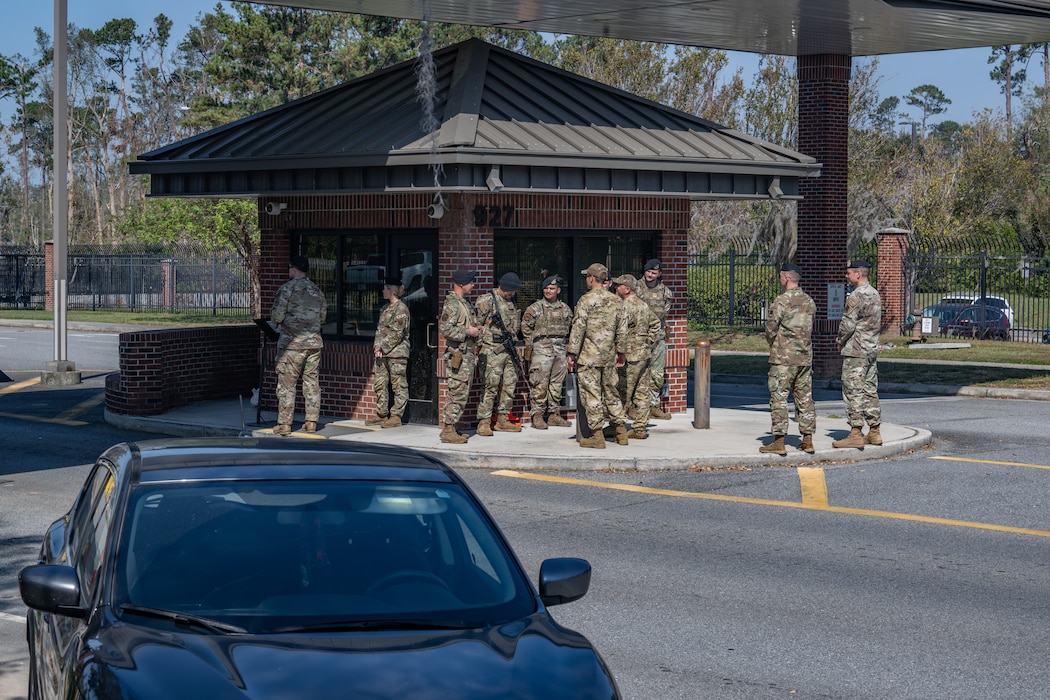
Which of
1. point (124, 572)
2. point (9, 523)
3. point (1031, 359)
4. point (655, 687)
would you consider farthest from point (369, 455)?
point (1031, 359)

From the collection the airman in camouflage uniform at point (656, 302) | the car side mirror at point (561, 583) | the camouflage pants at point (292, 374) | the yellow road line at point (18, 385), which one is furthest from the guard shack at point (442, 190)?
the car side mirror at point (561, 583)

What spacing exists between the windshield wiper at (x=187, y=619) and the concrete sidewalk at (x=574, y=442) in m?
9.96

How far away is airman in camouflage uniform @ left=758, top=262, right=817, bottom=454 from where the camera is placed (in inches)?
579

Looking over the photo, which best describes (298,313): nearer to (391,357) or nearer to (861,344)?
(391,357)

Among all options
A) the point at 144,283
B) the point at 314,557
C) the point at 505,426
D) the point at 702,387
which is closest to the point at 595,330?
the point at 505,426

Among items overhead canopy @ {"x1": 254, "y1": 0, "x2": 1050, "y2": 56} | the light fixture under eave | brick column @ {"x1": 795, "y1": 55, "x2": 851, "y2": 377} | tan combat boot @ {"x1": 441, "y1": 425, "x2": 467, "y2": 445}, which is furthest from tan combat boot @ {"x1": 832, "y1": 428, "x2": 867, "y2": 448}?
brick column @ {"x1": 795, "y1": 55, "x2": 851, "y2": 377}

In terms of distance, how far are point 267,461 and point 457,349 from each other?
1036 centimetres

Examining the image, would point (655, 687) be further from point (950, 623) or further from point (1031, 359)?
point (1031, 359)

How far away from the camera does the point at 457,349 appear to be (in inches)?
616

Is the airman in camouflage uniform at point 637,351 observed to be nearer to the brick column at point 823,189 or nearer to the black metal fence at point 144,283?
the brick column at point 823,189

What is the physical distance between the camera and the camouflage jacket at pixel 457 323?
15609 mm

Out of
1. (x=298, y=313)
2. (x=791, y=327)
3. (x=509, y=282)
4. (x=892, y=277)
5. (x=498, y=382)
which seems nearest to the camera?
(x=791, y=327)

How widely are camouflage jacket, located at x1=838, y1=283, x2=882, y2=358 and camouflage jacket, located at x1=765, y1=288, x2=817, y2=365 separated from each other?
538 mm

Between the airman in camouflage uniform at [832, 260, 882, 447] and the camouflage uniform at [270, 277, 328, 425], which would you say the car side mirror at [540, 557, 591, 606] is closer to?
the airman in camouflage uniform at [832, 260, 882, 447]
